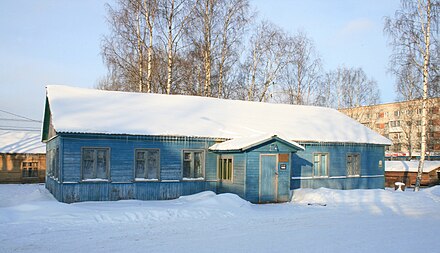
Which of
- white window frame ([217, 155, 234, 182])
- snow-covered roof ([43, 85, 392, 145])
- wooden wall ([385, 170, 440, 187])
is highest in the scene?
snow-covered roof ([43, 85, 392, 145])

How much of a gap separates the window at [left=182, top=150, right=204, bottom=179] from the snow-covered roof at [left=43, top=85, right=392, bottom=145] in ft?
3.14

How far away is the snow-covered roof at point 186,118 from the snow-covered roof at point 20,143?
45.7 feet

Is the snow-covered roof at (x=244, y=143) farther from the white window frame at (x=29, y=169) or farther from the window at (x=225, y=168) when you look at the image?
the white window frame at (x=29, y=169)

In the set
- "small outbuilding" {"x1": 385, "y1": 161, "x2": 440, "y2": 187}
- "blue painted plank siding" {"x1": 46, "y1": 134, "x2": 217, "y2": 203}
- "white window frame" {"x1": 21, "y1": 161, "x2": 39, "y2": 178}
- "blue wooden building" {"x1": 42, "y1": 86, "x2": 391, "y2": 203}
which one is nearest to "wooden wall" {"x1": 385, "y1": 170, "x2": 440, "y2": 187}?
"small outbuilding" {"x1": 385, "y1": 161, "x2": 440, "y2": 187}

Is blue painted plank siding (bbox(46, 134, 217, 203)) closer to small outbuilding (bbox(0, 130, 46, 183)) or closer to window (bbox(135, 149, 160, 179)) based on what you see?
window (bbox(135, 149, 160, 179))

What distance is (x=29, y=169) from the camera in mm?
33656

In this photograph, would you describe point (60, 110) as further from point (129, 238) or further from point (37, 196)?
point (129, 238)

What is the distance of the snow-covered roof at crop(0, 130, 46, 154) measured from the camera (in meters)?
33.4

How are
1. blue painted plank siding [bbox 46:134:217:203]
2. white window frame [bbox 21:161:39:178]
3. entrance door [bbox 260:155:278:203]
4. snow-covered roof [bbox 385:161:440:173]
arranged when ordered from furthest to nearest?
snow-covered roof [bbox 385:161:440:173] < white window frame [bbox 21:161:39:178] < entrance door [bbox 260:155:278:203] < blue painted plank siding [bbox 46:134:217:203]

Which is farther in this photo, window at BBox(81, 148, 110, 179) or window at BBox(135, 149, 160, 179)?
window at BBox(135, 149, 160, 179)

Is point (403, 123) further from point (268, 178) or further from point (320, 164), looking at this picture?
point (268, 178)

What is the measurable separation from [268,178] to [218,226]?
6.70m

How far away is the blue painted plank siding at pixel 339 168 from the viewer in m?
23.0

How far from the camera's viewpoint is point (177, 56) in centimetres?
3331
